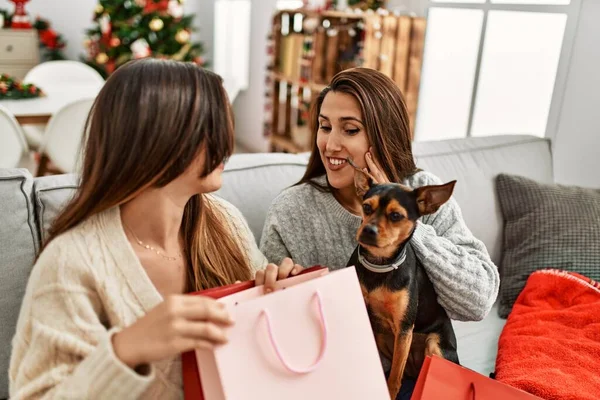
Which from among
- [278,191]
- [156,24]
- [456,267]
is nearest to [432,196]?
[456,267]

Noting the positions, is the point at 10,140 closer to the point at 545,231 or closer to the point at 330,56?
the point at 330,56

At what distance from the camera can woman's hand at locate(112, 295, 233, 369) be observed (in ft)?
2.18

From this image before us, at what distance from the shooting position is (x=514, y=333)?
153cm

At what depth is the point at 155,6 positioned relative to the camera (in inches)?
202

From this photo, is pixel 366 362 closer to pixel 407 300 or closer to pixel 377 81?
pixel 407 300

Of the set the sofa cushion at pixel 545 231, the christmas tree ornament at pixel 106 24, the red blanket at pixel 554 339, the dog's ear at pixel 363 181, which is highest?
the christmas tree ornament at pixel 106 24

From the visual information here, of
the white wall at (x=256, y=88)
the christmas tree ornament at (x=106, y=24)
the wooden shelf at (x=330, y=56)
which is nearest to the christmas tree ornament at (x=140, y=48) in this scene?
the christmas tree ornament at (x=106, y=24)

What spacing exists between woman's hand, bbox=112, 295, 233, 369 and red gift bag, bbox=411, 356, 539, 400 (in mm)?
403

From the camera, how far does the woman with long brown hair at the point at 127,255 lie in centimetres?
69

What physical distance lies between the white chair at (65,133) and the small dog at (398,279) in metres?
2.24

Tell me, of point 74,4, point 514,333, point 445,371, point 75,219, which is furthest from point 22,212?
point 74,4

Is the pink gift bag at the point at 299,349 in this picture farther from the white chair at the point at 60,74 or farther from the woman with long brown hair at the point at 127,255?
the white chair at the point at 60,74

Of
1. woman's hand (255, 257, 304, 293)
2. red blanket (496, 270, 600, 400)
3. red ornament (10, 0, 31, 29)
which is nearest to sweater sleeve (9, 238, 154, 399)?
woman's hand (255, 257, 304, 293)

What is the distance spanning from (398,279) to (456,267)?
20cm
